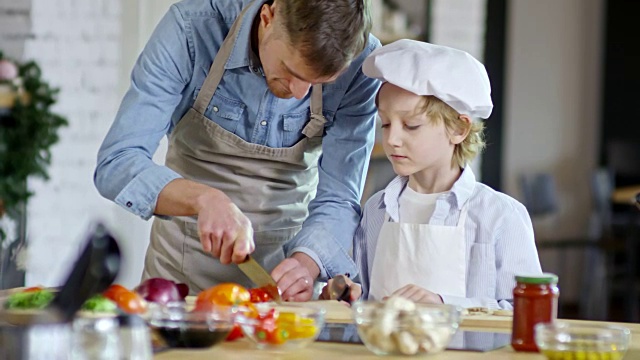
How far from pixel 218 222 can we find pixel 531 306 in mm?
637

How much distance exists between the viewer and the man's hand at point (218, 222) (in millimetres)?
2148

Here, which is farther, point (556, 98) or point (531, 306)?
point (556, 98)

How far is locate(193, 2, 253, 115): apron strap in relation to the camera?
2490 mm

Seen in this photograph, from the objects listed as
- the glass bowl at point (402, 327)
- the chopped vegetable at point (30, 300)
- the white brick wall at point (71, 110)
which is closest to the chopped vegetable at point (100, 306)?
the chopped vegetable at point (30, 300)

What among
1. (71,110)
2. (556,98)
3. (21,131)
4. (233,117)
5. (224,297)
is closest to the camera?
(224,297)

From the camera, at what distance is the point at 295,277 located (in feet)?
7.83

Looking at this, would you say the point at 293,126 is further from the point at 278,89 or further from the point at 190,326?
the point at 190,326

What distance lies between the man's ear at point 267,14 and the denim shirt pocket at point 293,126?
273 millimetres

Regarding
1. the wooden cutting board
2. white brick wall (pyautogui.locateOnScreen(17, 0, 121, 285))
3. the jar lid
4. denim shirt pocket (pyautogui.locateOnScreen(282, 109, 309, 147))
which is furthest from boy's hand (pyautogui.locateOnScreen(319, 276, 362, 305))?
white brick wall (pyautogui.locateOnScreen(17, 0, 121, 285))

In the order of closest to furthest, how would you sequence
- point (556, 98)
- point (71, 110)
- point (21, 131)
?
point (21, 131), point (71, 110), point (556, 98)

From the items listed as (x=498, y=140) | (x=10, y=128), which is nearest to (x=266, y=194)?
(x=10, y=128)

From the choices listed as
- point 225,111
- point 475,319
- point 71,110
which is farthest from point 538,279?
point 71,110

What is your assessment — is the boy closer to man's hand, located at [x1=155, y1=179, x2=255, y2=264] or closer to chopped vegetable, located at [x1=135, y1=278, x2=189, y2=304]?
man's hand, located at [x1=155, y1=179, x2=255, y2=264]

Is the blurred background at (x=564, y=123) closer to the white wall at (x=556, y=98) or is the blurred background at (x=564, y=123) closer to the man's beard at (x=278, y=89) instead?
the white wall at (x=556, y=98)
